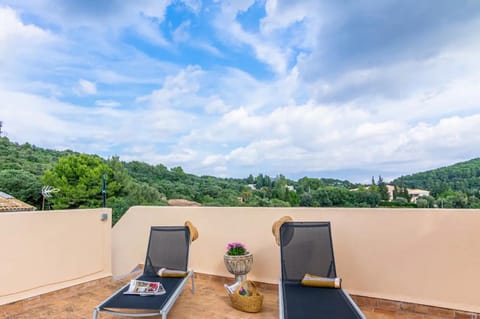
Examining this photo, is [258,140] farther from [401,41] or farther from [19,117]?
[19,117]

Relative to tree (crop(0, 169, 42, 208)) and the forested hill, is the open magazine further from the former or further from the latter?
tree (crop(0, 169, 42, 208))

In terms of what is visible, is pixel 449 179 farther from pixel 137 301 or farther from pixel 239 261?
pixel 137 301

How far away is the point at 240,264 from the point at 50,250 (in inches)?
110

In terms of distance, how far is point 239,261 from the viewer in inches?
167

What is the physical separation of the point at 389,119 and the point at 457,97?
4.41ft

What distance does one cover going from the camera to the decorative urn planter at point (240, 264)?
4.25 meters

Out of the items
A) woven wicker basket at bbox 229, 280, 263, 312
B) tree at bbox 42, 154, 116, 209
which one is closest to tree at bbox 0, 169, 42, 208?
tree at bbox 42, 154, 116, 209

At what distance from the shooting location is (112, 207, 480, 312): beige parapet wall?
3.28m

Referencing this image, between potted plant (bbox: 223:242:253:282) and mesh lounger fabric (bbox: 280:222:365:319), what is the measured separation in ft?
2.60

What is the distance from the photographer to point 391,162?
662cm

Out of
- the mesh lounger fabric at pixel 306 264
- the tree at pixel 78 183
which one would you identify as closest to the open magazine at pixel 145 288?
the mesh lounger fabric at pixel 306 264

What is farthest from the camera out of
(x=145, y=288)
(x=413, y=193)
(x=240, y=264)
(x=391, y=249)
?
(x=413, y=193)

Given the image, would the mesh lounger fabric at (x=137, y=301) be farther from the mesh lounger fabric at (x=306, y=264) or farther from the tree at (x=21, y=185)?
the tree at (x=21, y=185)

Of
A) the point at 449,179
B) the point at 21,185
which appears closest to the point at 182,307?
the point at 449,179
